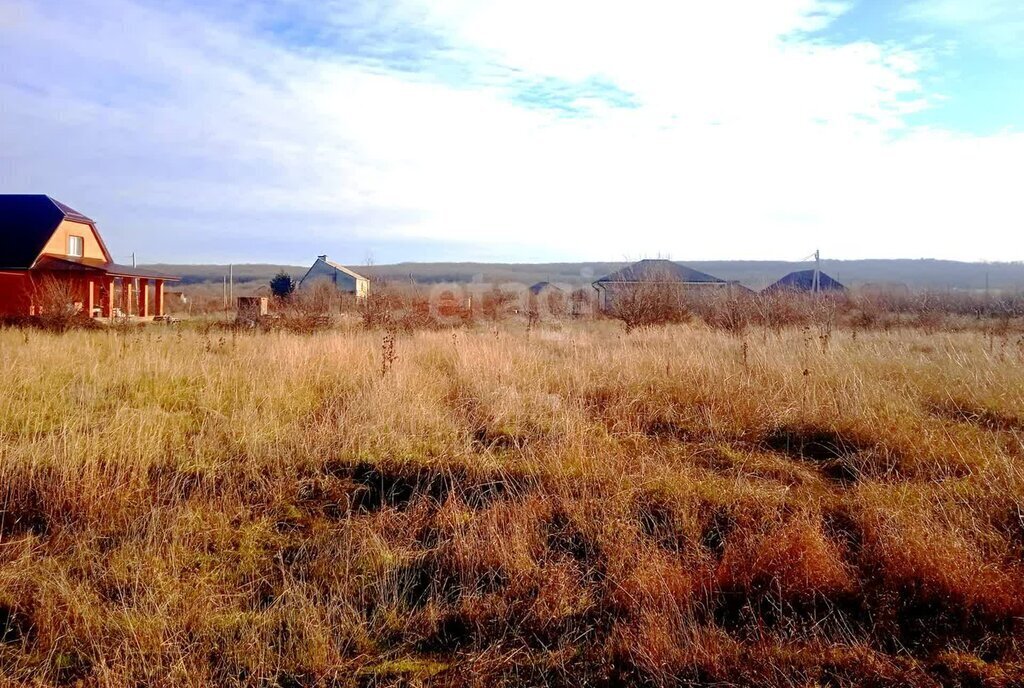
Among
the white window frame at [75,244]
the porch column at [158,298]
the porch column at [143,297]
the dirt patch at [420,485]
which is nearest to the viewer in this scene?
the dirt patch at [420,485]

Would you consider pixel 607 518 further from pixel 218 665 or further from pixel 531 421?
pixel 218 665

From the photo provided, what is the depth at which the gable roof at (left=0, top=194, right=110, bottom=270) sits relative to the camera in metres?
23.2

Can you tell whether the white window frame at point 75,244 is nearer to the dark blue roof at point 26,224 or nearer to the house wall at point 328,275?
the dark blue roof at point 26,224

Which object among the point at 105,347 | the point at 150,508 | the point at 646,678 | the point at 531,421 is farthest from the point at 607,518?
the point at 105,347

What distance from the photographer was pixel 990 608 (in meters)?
3.04

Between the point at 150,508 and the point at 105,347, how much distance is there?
6.37m

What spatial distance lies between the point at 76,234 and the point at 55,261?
3121mm

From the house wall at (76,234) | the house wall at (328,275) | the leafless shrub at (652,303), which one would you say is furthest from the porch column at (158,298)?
the leafless shrub at (652,303)

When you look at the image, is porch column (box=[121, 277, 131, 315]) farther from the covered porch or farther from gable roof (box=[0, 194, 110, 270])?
gable roof (box=[0, 194, 110, 270])

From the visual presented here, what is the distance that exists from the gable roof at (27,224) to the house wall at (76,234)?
220 mm

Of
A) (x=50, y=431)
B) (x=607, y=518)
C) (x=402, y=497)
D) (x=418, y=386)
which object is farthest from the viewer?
(x=418, y=386)

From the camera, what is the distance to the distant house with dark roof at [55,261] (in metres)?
22.8

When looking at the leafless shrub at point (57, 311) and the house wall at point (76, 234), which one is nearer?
Result: the leafless shrub at point (57, 311)

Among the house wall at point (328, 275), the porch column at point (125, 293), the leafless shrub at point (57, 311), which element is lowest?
the leafless shrub at point (57, 311)
